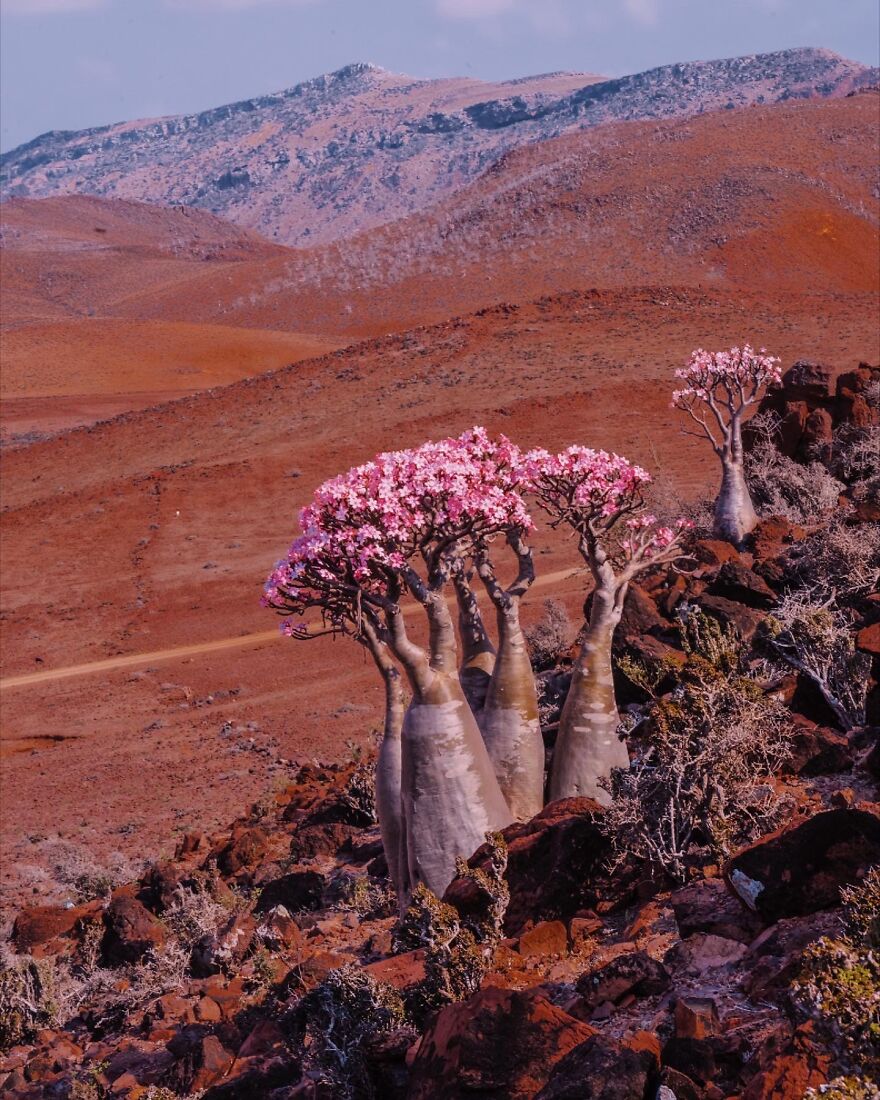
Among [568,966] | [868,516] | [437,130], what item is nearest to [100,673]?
[868,516]

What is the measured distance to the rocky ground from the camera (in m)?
3.41

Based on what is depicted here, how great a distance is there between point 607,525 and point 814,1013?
4.80 metres

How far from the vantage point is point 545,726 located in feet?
29.5

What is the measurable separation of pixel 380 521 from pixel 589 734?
1.84 metres

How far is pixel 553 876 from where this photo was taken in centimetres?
564

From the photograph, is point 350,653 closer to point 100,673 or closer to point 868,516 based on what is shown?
point 100,673

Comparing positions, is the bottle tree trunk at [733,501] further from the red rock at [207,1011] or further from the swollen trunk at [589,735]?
the red rock at [207,1011]

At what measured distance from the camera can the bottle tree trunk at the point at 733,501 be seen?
488 inches

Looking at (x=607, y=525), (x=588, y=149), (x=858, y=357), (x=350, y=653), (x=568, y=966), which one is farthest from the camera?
(x=588, y=149)

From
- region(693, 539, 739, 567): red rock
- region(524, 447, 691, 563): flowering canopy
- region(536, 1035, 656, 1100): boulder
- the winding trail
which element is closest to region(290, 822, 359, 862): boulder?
region(524, 447, 691, 563): flowering canopy

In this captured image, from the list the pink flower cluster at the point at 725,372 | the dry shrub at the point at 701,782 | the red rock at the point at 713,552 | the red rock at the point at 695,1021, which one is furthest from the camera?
the pink flower cluster at the point at 725,372

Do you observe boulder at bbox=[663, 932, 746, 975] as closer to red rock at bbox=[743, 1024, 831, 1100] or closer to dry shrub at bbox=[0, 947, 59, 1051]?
red rock at bbox=[743, 1024, 831, 1100]

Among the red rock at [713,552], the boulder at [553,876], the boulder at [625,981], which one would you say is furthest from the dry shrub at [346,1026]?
the red rock at [713,552]

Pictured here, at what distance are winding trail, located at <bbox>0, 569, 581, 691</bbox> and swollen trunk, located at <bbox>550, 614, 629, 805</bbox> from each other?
9.72 m
